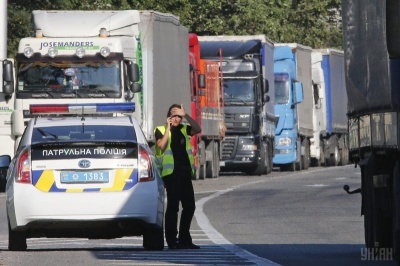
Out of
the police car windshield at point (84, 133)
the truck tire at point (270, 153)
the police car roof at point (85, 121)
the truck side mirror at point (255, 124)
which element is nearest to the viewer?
the police car windshield at point (84, 133)

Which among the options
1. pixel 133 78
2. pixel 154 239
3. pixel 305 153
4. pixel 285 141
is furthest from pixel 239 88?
pixel 154 239

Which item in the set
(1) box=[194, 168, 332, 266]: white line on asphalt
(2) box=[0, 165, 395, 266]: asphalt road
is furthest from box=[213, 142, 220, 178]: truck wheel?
(1) box=[194, 168, 332, 266]: white line on asphalt

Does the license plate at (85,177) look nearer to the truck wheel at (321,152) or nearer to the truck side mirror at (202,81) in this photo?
the truck side mirror at (202,81)

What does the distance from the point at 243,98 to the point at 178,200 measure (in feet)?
78.9

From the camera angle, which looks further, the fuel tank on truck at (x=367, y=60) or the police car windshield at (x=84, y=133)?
the police car windshield at (x=84, y=133)

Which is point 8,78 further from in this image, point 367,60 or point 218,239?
point 367,60

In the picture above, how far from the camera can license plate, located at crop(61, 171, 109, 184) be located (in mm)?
15648

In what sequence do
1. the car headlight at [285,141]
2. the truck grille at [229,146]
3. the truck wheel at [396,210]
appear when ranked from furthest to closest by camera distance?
the car headlight at [285,141] → the truck grille at [229,146] → the truck wheel at [396,210]

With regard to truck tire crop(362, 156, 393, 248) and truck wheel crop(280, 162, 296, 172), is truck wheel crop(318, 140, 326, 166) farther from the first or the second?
truck tire crop(362, 156, 393, 248)

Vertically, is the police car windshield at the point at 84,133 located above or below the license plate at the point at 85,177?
above

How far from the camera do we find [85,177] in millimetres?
15672

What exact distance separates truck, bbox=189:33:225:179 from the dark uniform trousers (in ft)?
66.4

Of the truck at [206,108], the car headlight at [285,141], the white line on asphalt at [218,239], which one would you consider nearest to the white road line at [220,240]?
the white line on asphalt at [218,239]

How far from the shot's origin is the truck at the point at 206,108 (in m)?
37.8
